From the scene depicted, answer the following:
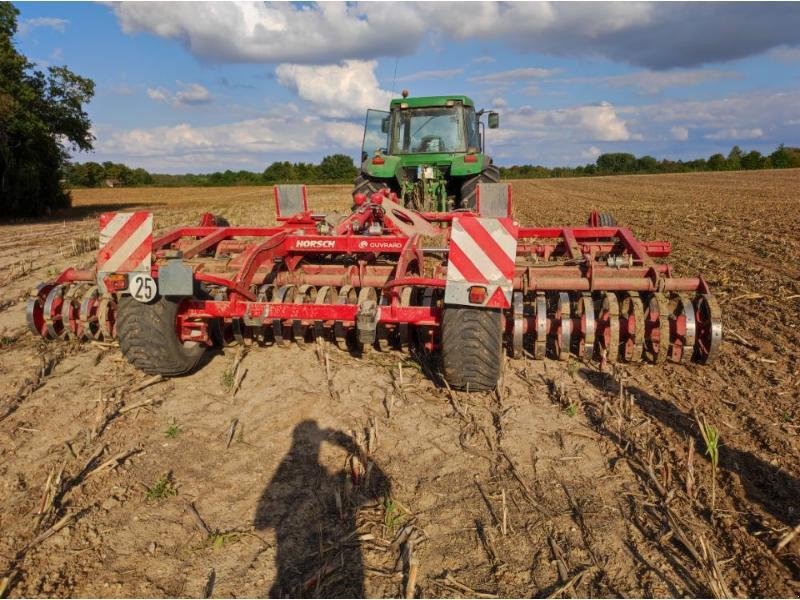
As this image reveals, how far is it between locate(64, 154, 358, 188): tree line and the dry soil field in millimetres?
49593

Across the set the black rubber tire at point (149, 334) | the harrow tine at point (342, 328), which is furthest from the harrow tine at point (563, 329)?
the black rubber tire at point (149, 334)

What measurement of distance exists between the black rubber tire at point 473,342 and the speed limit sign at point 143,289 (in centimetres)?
173

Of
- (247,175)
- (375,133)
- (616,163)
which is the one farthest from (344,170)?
(375,133)

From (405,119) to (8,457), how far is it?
22.0 feet

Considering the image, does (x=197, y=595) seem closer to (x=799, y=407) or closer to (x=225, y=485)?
(x=225, y=485)

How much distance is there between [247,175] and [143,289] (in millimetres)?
59657

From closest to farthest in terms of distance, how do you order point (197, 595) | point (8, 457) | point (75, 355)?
point (197, 595)
point (8, 457)
point (75, 355)

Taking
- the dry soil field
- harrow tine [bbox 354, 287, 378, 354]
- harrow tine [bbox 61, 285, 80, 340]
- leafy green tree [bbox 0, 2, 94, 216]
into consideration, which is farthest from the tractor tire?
leafy green tree [bbox 0, 2, 94, 216]

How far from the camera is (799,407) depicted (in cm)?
321

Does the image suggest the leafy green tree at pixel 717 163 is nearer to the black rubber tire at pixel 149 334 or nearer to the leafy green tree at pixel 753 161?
the leafy green tree at pixel 753 161

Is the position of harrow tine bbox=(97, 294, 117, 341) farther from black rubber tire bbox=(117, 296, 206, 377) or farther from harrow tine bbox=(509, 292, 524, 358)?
harrow tine bbox=(509, 292, 524, 358)

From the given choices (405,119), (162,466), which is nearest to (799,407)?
(162,466)

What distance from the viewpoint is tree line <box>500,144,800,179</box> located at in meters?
49.7

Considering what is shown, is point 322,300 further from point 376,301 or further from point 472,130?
point 472,130
